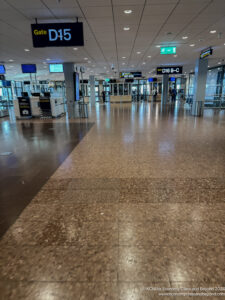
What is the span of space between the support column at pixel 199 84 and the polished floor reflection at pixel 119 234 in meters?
8.41

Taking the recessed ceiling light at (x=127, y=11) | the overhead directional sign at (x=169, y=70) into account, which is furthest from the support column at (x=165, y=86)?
the recessed ceiling light at (x=127, y=11)

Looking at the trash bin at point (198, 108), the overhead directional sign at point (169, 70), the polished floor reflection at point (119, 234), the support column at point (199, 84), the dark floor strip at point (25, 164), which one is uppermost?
the overhead directional sign at point (169, 70)

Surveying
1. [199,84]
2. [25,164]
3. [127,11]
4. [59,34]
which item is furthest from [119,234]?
[199,84]

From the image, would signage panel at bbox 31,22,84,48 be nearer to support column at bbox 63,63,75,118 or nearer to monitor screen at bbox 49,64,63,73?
support column at bbox 63,63,75,118

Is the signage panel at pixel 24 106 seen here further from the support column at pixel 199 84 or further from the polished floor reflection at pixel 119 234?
the support column at pixel 199 84

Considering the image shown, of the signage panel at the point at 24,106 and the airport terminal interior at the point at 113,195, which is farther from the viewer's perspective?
the signage panel at the point at 24,106

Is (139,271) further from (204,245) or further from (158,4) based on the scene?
(158,4)

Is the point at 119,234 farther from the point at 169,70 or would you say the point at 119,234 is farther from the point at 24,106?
the point at 169,70

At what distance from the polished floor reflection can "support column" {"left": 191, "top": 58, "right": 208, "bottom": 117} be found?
331 inches

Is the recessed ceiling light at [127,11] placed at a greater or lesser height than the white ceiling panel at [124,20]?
lesser

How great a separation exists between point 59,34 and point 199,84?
9.17 metres

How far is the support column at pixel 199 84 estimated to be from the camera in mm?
10727

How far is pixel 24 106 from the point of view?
38.8 ft

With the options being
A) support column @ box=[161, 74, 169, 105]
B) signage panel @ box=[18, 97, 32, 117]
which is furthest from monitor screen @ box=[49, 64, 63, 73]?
support column @ box=[161, 74, 169, 105]
